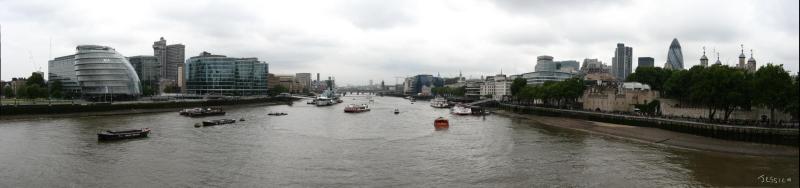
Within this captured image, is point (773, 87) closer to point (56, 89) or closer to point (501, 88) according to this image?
point (56, 89)

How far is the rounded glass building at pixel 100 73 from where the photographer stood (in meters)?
112

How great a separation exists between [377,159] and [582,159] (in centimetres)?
1458

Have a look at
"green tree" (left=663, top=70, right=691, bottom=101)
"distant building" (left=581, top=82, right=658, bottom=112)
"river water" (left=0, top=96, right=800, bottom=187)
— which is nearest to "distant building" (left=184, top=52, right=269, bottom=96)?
"river water" (left=0, top=96, right=800, bottom=187)

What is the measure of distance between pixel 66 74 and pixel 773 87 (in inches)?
5709

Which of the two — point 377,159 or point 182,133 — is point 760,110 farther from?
point 182,133

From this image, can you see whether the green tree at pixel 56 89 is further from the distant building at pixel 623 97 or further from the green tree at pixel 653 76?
the green tree at pixel 653 76

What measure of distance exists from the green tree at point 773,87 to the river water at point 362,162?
42.6 feet

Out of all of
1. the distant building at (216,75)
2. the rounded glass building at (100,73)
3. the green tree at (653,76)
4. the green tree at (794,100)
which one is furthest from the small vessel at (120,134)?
the distant building at (216,75)

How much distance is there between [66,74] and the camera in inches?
5143

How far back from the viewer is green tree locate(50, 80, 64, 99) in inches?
4433

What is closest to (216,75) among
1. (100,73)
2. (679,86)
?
(100,73)

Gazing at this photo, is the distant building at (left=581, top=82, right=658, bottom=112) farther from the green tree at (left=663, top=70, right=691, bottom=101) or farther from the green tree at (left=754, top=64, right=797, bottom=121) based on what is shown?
the green tree at (left=754, top=64, right=797, bottom=121)

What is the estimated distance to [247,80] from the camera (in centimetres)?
18688

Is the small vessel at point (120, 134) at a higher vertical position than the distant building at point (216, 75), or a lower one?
lower
